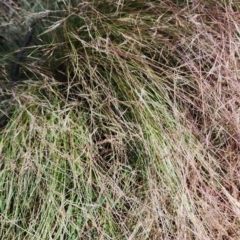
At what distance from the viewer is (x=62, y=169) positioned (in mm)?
1325

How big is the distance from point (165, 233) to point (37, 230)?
32cm

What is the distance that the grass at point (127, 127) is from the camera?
1.29 metres

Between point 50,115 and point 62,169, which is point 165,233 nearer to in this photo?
point 62,169

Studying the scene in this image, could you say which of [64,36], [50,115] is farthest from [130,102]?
[64,36]

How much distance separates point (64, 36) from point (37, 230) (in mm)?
620

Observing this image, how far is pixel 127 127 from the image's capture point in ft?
4.53

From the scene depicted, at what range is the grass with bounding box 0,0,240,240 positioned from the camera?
50.9 inches

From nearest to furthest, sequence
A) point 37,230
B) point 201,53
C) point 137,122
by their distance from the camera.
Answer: point 37,230, point 137,122, point 201,53

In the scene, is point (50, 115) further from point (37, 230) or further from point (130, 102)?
point (37, 230)

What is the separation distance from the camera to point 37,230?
4.14 ft

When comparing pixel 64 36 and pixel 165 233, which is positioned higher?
pixel 64 36

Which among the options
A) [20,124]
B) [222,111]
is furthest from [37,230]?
[222,111]

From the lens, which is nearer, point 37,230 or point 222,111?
point 37,230

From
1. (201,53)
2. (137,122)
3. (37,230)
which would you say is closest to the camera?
(37,230)
